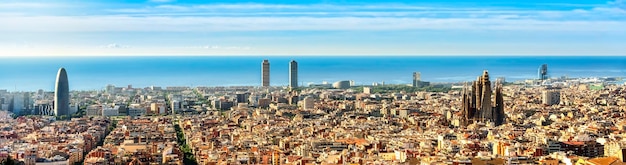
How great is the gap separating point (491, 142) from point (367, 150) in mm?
2146

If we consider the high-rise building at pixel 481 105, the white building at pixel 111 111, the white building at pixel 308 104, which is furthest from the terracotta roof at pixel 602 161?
the white building at pixel 111 111

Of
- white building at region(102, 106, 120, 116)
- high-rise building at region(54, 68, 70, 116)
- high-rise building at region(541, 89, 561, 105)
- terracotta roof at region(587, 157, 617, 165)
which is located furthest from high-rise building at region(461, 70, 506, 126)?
high-rise building at region(54, 68, 70, 116)

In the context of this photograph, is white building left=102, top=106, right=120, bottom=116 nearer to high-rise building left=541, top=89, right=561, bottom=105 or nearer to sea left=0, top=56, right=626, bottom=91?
sea left=0, top=56, right=626, bottom=91

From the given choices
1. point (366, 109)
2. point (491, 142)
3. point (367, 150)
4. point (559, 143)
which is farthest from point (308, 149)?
point (366, 109)

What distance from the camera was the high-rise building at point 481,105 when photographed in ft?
63.8

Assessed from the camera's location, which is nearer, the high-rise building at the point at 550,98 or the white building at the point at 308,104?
the high-rise building at the point at 550,98

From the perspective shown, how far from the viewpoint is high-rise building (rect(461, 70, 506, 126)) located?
1944 cm

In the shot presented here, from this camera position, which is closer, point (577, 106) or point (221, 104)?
point (577, 106)

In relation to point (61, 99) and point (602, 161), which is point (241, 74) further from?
point (602, 161)

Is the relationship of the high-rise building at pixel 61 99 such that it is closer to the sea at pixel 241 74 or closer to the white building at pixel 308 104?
the sea at pixel 241 74

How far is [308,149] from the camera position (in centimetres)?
1480

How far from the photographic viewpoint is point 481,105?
19547mm

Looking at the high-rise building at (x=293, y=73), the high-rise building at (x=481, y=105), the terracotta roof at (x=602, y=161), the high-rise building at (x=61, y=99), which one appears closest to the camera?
the terracotta roof at (x=602, y=161)

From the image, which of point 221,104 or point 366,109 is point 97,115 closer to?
point 221,104
